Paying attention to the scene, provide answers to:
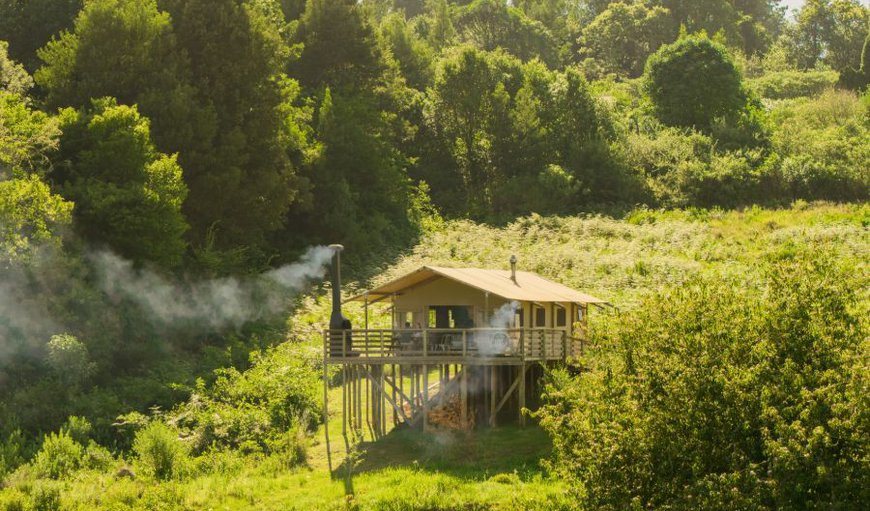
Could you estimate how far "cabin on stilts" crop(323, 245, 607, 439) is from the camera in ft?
152

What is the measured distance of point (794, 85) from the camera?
121812 mm

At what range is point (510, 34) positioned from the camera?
13775 centimetres

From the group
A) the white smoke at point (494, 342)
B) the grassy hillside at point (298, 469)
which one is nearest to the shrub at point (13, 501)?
the grassy hillside at point (298, 469)

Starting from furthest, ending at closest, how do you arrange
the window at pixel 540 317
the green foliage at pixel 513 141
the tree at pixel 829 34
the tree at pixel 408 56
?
the tree at pixel 829 34 → the tree at pixel 408 56 → the green foliage at pixel 513 141 → the window at pixel 540 317

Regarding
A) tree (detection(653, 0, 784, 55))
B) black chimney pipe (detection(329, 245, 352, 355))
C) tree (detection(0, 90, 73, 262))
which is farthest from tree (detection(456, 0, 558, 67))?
black chimney pipe (detection(329, 245, 352, 355))

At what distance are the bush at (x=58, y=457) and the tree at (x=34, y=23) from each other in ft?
99.0

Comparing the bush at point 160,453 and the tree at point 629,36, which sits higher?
the tree at point 629,36

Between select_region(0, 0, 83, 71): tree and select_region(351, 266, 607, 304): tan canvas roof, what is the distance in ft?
94.7

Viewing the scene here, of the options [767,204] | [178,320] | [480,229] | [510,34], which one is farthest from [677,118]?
[178,320]

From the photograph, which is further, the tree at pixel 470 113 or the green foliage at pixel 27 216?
the tree at pixel 470 113

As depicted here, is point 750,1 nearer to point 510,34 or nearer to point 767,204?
point 510,34

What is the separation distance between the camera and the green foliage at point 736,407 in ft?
105

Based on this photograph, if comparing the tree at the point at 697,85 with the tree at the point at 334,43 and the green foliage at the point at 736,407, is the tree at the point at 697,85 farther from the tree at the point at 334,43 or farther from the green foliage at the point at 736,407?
the green foliage at the point at 736,407

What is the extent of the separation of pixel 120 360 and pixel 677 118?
2193 inches
